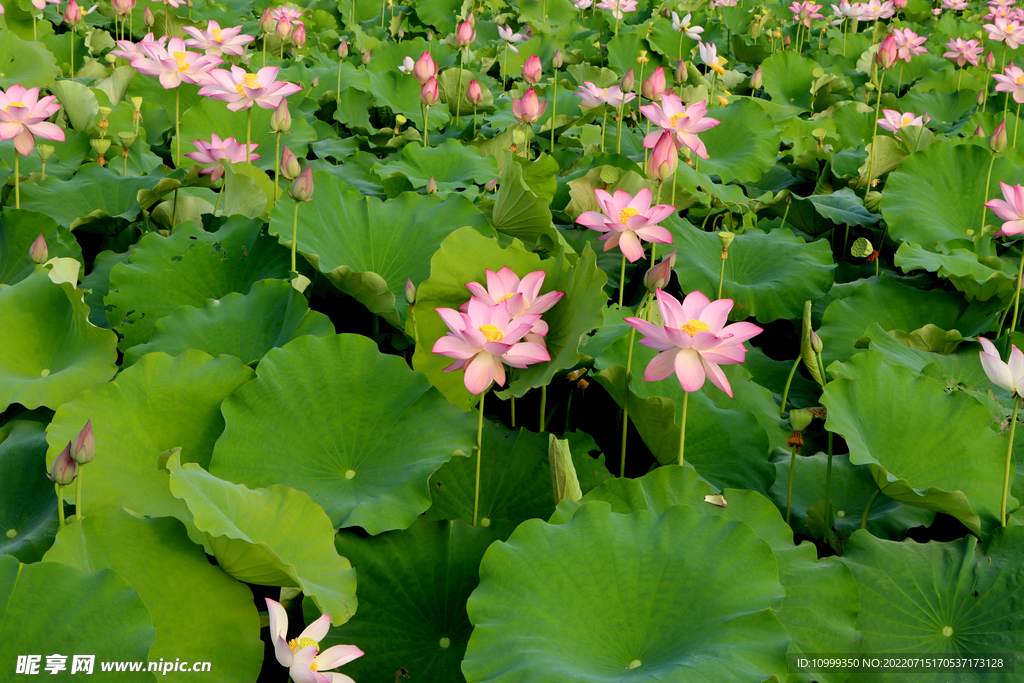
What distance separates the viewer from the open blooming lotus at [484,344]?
106cm

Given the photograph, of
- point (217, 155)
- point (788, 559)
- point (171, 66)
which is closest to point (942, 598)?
point (788, 559)

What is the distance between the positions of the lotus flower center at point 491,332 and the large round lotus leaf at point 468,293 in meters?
0.14

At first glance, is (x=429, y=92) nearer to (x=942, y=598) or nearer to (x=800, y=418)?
(x=800, y=418)

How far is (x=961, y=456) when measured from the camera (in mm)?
1269

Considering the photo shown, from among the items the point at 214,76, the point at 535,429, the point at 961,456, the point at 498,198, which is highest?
the point at 214,76

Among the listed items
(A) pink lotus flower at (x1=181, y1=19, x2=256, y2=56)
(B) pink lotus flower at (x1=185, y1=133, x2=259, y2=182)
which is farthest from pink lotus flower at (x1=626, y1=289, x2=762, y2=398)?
(A) pink lotus flower at (x1=181, y1=19, x2=256, y2=56)

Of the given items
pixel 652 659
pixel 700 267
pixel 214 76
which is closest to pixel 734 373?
pixel 700 267

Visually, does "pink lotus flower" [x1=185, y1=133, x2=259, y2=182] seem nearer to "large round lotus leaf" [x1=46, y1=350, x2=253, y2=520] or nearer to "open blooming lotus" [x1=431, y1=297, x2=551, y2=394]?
"large round lotus leaf" [x1=46, y1=350, x2=253, y2=520]

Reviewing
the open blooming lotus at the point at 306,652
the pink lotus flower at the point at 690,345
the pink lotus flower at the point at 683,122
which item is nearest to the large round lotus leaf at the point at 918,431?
the pink lotus flower at the point at 690,345

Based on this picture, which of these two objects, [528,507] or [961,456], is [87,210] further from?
[961,456]

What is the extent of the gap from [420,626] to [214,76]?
1446 mm

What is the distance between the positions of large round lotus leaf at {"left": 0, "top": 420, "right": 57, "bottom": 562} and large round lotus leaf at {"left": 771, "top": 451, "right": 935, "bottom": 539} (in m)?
1.10

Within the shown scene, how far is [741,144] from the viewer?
8.89ft

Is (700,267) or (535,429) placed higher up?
(700,267)
